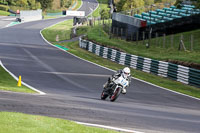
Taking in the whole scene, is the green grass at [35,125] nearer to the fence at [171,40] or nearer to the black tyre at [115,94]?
the black tyre at [115,94]

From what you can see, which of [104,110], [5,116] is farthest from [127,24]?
[5,116]

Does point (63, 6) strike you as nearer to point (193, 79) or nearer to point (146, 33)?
point (146, 33)

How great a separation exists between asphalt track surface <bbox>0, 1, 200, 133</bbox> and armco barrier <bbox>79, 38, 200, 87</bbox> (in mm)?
3081

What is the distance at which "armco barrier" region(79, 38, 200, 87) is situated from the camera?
2772 centimetres

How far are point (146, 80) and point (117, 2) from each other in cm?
5639

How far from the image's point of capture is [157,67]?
105 feet

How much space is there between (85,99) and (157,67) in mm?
15358

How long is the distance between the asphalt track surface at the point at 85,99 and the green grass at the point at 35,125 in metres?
1.40


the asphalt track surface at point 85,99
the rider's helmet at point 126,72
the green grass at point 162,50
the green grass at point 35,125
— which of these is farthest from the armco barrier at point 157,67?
the green grass at point 35,125

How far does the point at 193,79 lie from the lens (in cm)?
2758

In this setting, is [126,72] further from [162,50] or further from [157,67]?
[162,50]

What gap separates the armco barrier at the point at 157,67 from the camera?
90.9 ft

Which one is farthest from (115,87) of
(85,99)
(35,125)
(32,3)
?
(32,3)

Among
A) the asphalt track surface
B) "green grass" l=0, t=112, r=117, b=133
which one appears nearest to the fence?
the asphalt track surface
